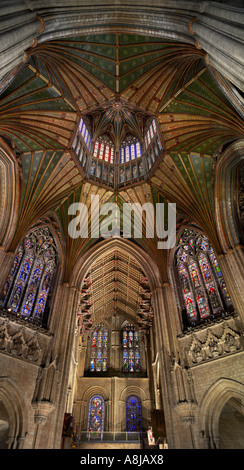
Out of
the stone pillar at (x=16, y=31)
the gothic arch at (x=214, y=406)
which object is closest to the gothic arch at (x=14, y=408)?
the gothic arch at (x=214, y=406)

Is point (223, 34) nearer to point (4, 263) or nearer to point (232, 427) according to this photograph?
point (4, 263)

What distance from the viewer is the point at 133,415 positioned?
21375 millimetres

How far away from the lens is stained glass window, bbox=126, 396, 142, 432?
20656 mm

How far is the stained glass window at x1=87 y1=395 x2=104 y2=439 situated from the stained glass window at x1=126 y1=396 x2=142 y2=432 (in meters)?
1.98

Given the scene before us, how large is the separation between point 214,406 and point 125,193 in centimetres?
1129

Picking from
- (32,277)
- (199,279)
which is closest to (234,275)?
(199,279)

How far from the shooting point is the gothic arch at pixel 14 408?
10008 millimetres

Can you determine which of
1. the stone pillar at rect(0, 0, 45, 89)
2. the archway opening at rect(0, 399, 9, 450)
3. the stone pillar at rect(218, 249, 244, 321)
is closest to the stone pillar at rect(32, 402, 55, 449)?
the archway opening at rect(0, 399, 9, 450)

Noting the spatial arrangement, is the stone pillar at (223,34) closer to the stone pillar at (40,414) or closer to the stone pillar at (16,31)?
the stone pillar at (16,31)

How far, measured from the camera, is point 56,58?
37.8 ft

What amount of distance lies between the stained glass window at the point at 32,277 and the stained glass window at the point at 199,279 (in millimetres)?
7031
